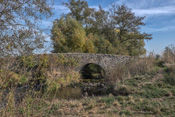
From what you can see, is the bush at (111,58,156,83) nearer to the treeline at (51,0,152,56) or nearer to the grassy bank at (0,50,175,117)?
the grassy bank at (0,50,175,117)

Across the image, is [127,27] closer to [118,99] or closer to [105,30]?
[105,30]

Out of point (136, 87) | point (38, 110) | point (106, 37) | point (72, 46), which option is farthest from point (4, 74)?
point (106, 37)

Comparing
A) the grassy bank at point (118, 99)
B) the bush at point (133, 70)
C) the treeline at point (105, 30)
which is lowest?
the grassy bank at point (118, 99)

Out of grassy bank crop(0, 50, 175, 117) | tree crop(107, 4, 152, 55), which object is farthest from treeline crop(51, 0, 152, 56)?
grassy bank crop(0, 50, 175, 117)

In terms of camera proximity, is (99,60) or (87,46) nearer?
(99,60)

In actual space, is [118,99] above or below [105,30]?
below

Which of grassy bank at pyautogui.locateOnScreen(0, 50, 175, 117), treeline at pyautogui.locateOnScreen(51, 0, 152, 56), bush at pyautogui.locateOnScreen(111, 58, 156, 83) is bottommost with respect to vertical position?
grassy bank at pyautogui.locateOnScreen(0, 50, 175, 117)

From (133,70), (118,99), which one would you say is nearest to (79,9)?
(133,70)

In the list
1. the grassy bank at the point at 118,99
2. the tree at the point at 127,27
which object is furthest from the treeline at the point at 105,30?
the grassy bank at the point at 118,99

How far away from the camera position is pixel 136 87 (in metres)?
9.17

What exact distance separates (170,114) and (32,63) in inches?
165

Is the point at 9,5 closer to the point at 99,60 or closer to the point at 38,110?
the point at 38,110

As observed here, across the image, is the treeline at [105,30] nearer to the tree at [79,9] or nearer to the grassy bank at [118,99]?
the tree at [79,9]

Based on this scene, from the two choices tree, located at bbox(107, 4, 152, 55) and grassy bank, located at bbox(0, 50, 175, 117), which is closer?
grassy bank, located at bbox(0, 50, 175, 117)
